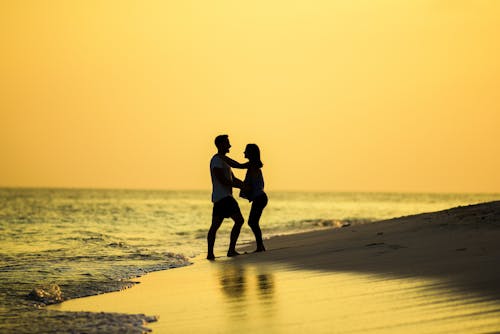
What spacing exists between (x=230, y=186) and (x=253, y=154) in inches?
28.2

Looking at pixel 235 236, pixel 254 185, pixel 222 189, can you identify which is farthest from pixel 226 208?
pixel 254 185

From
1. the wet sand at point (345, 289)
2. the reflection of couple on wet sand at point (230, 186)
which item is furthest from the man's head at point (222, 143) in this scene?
the wet sand at point (345, 289)

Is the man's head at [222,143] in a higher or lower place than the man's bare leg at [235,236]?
higher

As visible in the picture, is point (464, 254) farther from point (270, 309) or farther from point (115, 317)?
point (115, 317)

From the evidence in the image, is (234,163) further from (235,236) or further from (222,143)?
(235,236)

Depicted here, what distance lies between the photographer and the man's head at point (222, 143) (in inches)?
510

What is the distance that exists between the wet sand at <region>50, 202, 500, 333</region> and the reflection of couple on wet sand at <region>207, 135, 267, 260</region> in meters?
0.84

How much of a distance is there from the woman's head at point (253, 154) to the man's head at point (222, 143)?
0.36 meters

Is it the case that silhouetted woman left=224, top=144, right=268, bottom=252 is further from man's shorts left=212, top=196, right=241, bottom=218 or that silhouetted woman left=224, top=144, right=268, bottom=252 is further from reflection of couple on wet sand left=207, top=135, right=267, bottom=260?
man's shorts left=212, top=196, right=241, bottom=218

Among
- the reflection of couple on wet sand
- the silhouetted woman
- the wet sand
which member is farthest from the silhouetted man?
the wet sand

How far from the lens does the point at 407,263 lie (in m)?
8.95

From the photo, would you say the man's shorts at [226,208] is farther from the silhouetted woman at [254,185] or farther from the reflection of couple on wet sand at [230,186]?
the silhouetted woman at [254,185]

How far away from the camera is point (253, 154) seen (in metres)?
13.2

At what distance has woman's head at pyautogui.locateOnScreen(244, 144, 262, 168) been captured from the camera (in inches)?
518
